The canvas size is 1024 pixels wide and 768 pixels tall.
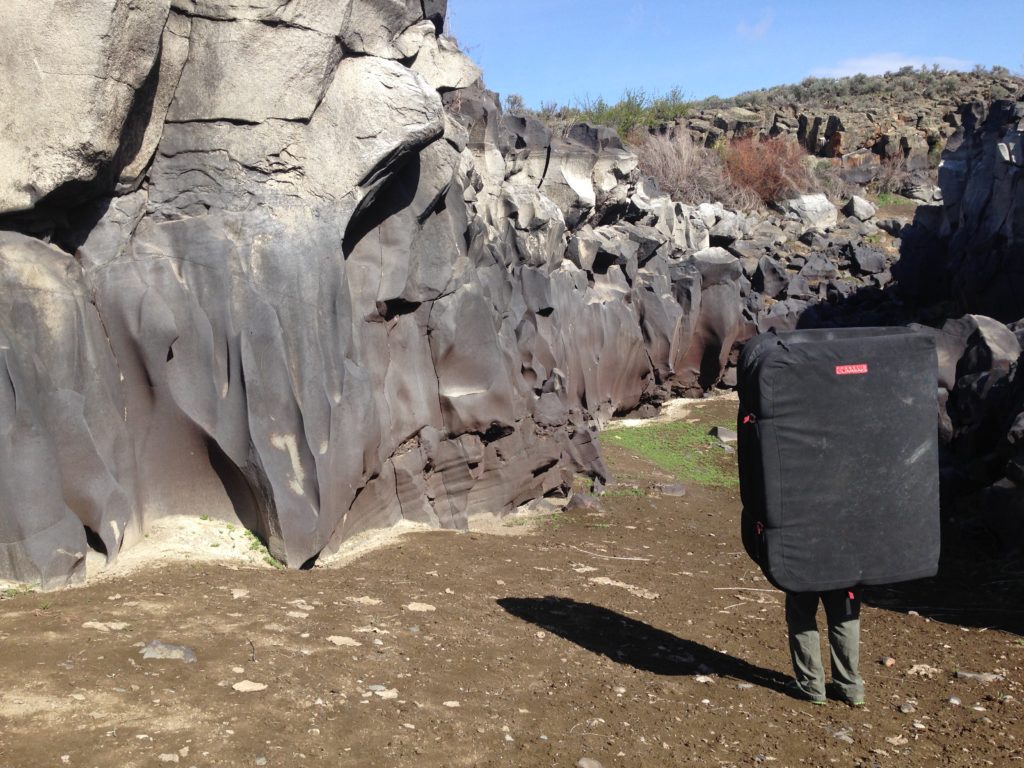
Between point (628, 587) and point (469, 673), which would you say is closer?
point (469, 673)

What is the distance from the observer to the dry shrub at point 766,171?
42375mm

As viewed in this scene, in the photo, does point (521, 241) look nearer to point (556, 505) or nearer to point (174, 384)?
point (556, 505)

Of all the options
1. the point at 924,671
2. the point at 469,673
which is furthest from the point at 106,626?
the point at 924,671

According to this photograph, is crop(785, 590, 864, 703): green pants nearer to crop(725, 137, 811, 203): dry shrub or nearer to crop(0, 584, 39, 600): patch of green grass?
crop(0, 584, 39, 600): patch of green grass

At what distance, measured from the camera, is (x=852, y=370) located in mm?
5062

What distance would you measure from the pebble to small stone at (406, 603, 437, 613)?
1.78m

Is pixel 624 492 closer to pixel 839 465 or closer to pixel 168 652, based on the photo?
pixel 839 465

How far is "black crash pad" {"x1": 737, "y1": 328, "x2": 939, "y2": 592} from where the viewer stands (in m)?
5.05

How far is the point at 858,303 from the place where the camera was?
95.3ft

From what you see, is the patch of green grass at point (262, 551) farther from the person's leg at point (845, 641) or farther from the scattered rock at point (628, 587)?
the person's leg at point (845, 641)

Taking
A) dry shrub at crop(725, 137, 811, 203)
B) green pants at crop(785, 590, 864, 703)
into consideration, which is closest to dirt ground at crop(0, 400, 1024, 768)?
green pants at crop(785, 590, 864, 703)

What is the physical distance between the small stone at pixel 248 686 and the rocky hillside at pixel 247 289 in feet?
6.52

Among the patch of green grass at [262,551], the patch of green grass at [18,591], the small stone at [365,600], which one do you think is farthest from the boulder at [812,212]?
the patch of green grass at [18,591]

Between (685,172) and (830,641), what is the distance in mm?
35354
